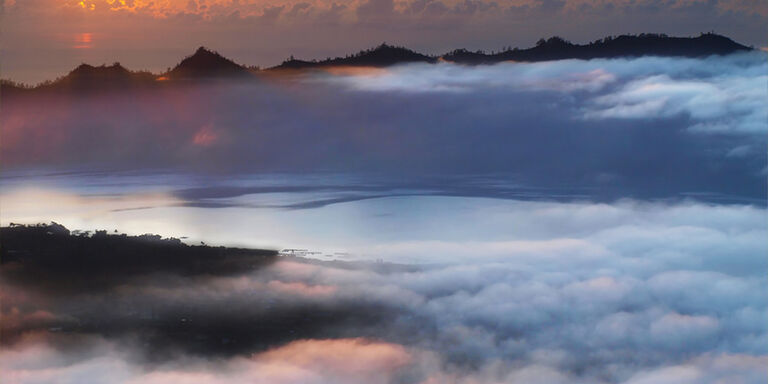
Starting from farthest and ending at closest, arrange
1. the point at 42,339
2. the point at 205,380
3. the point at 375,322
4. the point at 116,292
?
the point at 116,292
the point at 375,322
the point at 42,339
the point at 205,380

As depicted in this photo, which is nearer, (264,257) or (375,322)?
(375,322)

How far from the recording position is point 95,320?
36250 mm

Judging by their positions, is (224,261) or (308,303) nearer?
(308,303)

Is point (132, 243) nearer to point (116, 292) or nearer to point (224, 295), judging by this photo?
point (116, 292)

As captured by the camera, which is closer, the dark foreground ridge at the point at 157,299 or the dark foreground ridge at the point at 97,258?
the dark foreground ridge at the point at 157,299

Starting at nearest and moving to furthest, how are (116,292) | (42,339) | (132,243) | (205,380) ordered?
1. (205,380)
2. (42,339)
3. (116,292)
4. (132,243)

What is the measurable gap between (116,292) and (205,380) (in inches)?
495

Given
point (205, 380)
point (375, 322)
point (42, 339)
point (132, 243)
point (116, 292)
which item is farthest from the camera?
point (132, 243)

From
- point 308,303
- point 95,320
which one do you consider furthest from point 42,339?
point 308,303

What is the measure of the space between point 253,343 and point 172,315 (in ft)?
18.5

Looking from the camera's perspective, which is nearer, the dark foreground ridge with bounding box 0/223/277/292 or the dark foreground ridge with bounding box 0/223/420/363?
the dark foreground ridge with bounding box 0/223/420/363

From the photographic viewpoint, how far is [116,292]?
40.2 m

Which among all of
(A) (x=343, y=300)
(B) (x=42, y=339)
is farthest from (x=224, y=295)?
(B) (x=42, y=339)

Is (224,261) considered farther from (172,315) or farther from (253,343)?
(253,343)
